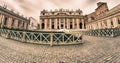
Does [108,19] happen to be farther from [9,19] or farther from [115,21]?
[9,19]

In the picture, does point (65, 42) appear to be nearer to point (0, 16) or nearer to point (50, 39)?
point (50, 39)

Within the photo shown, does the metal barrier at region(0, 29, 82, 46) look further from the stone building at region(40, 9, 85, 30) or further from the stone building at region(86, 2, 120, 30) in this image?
the stone building at region(40, 9, 85, 30)

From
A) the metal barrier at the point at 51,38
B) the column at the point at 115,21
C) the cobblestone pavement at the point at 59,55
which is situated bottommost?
the cobblestone pavement at the point at 59,55

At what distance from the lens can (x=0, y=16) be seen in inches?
1004

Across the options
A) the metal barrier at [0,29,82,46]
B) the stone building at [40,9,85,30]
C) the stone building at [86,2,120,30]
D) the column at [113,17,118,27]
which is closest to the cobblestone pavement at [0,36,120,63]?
the metal barrier at [0,29,82,46]

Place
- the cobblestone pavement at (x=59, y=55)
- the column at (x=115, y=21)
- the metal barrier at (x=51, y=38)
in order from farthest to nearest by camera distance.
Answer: the column at (x=115, y=21) → the metal barrier at (x=51, y=38) → the cobblestone pavement at (x=59, y=55)

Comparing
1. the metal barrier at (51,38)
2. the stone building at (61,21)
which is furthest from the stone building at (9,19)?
the metal barrier at (51,38)

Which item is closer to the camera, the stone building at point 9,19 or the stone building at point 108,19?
the stone building at point 108,19

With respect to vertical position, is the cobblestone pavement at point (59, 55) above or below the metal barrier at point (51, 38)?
below

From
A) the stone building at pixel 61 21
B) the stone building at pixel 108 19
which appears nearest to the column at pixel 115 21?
the stone building at pixel 108 19

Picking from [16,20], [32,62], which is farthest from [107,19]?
[16,20]

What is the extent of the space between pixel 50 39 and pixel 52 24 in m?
37.2

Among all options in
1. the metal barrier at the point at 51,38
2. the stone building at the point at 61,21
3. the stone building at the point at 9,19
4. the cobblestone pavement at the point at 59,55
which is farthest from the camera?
the stone building at the point at 61,21

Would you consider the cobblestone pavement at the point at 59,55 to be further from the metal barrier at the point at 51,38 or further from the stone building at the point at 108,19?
the stone building at the point at 108,19
